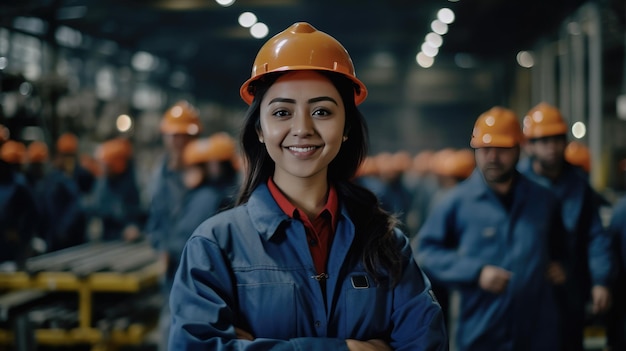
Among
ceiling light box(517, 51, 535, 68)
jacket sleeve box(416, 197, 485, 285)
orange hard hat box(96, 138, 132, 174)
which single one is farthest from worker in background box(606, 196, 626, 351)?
ceiling light box(517, 51, 535, 68)

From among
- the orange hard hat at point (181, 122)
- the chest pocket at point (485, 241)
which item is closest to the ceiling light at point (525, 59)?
the orange hard hat at point (181, 122)

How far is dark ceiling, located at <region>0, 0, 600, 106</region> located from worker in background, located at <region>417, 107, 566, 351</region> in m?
8.43

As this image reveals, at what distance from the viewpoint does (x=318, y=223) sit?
193 cm

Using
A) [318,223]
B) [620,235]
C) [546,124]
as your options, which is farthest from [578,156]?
[318,223]

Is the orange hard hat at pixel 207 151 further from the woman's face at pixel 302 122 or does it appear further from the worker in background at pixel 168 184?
the woman's face at pixel 302 122

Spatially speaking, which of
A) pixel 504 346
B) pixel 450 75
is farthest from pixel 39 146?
pixel 450 75

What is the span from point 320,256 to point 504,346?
200 cm

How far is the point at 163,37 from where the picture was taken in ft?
49.7

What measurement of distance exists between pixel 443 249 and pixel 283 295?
223cm

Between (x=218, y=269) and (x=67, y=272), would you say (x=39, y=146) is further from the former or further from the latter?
(x=218, y=269)

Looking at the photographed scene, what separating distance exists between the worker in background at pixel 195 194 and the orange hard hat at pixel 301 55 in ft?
9.31

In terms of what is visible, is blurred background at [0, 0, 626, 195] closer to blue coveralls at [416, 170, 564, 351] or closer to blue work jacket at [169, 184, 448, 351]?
blue coveralls at [416, 170, 564, 351]

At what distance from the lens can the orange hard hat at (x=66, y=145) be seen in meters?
10.1

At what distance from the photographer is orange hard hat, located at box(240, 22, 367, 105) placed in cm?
182
